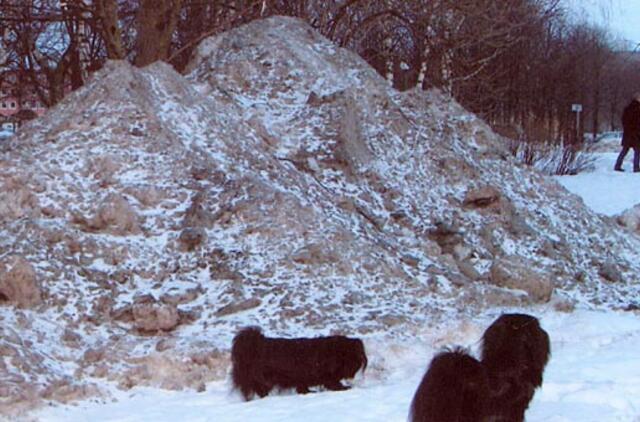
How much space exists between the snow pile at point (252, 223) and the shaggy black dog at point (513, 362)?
220 cm

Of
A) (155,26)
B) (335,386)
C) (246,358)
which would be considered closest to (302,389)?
(335,386)

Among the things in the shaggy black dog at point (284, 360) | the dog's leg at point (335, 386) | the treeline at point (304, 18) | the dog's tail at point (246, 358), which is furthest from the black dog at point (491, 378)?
the treeline at point (304, 18)

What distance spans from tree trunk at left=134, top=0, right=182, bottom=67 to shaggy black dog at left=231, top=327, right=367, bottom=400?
8101 millimetres

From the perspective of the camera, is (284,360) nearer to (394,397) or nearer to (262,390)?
(262,390)

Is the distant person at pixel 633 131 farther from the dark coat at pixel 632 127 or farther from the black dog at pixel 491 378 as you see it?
the black dog at pixel 491 378

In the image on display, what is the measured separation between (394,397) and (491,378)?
1254 mm

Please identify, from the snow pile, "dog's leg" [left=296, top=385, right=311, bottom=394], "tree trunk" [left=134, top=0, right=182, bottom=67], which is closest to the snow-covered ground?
"dog's leg" [left=296, top=385, right=311, bottom=394]

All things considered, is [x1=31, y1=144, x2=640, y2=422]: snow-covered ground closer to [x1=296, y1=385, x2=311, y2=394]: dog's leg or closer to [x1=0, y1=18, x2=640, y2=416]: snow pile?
[x1=296, y1=385, x2=311, y2=394]: dog's leg

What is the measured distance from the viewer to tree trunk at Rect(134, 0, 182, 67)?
13.6m

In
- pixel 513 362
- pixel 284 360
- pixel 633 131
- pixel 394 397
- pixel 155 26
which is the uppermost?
pixel 155 26

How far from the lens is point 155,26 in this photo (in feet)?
44.6

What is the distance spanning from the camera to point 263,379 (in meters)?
6.27

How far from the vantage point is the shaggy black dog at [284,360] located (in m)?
6.23

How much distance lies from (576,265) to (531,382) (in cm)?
499
